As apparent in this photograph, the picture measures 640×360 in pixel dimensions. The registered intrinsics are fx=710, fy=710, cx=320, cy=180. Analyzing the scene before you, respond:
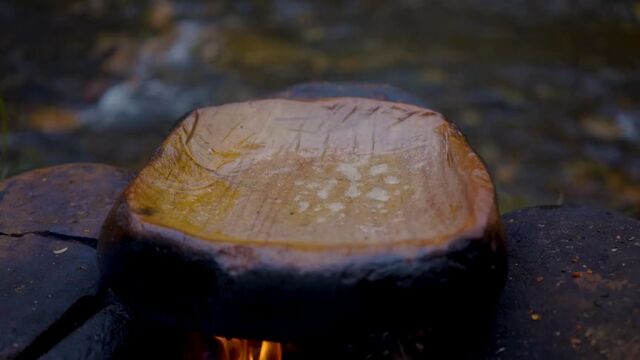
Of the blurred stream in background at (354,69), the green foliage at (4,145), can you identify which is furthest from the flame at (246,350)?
the blurred stream in background at (354,69)

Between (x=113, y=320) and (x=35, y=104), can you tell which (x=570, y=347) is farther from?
(x=35, y=104)

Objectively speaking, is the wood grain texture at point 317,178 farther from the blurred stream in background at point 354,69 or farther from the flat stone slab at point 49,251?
the blurred stream in background at point 354,69

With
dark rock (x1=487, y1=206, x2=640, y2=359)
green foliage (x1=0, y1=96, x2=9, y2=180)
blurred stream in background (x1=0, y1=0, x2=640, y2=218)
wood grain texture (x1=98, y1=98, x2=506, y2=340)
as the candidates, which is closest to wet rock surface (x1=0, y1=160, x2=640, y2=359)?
dark rock (x1=487, y1=206, x2=640, y2=359)

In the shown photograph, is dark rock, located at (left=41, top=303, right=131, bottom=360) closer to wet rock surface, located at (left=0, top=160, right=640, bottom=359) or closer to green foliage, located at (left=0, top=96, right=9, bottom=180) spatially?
wet rock surface, located at (left=0, top=160, right=640, bottom=359)

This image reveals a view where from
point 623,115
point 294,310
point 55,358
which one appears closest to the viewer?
point 294,310

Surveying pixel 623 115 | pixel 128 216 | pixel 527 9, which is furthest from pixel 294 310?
pixel 527 9

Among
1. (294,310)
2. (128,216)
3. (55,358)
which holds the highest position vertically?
(128,216)

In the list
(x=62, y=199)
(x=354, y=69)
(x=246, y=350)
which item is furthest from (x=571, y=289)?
(x=354, y=69)
